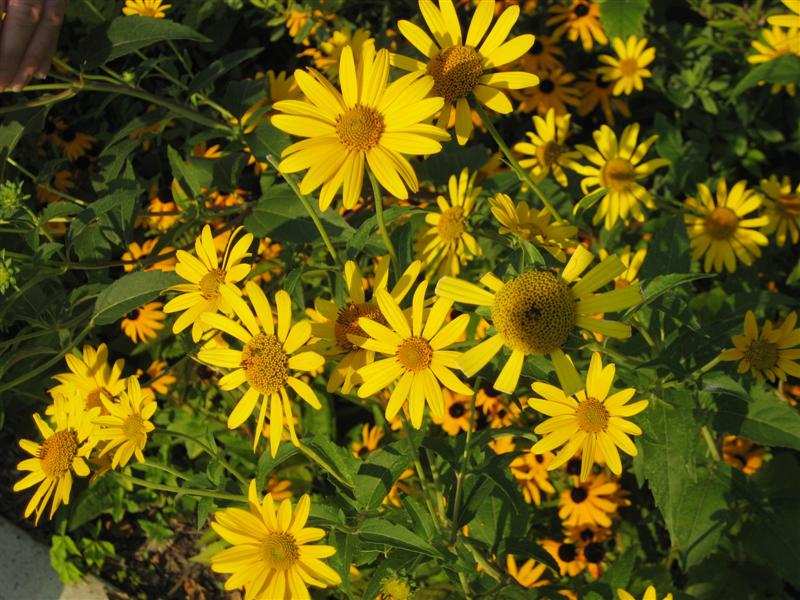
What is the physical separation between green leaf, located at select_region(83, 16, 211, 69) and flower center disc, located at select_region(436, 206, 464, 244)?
84cm

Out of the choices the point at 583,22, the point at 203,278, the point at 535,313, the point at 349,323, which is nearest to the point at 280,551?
the point at 349,323

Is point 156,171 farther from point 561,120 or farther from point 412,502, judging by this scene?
point 412,502

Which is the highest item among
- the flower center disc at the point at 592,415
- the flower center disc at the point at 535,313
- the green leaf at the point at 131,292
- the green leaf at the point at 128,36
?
the green leaf at the point at 128,36

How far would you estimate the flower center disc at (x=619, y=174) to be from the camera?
2.35m

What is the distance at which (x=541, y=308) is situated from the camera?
126 cm

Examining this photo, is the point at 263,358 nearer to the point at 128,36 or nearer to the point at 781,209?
the point at 128,36

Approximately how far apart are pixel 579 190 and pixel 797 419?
115 cm

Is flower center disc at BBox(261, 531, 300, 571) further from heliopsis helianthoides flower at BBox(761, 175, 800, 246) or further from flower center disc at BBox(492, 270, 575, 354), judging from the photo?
heliopsis helianthoides flower at BBox(761, 175, 800, 246)

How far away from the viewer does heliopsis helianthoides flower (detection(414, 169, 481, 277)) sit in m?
2.11

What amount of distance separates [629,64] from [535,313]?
1966 millimetres

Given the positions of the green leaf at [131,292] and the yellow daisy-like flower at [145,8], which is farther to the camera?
the yellow daisy-like flower at [145,8]

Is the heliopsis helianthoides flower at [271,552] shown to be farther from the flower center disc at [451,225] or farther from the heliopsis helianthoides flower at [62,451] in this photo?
the flower center disc at [451,225]

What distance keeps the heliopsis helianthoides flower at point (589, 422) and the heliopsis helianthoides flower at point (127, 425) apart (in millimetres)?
896

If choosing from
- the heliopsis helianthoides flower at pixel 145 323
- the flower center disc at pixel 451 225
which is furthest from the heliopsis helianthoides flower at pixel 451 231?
the heliopsis helianthoides flower at pixel 145 323
